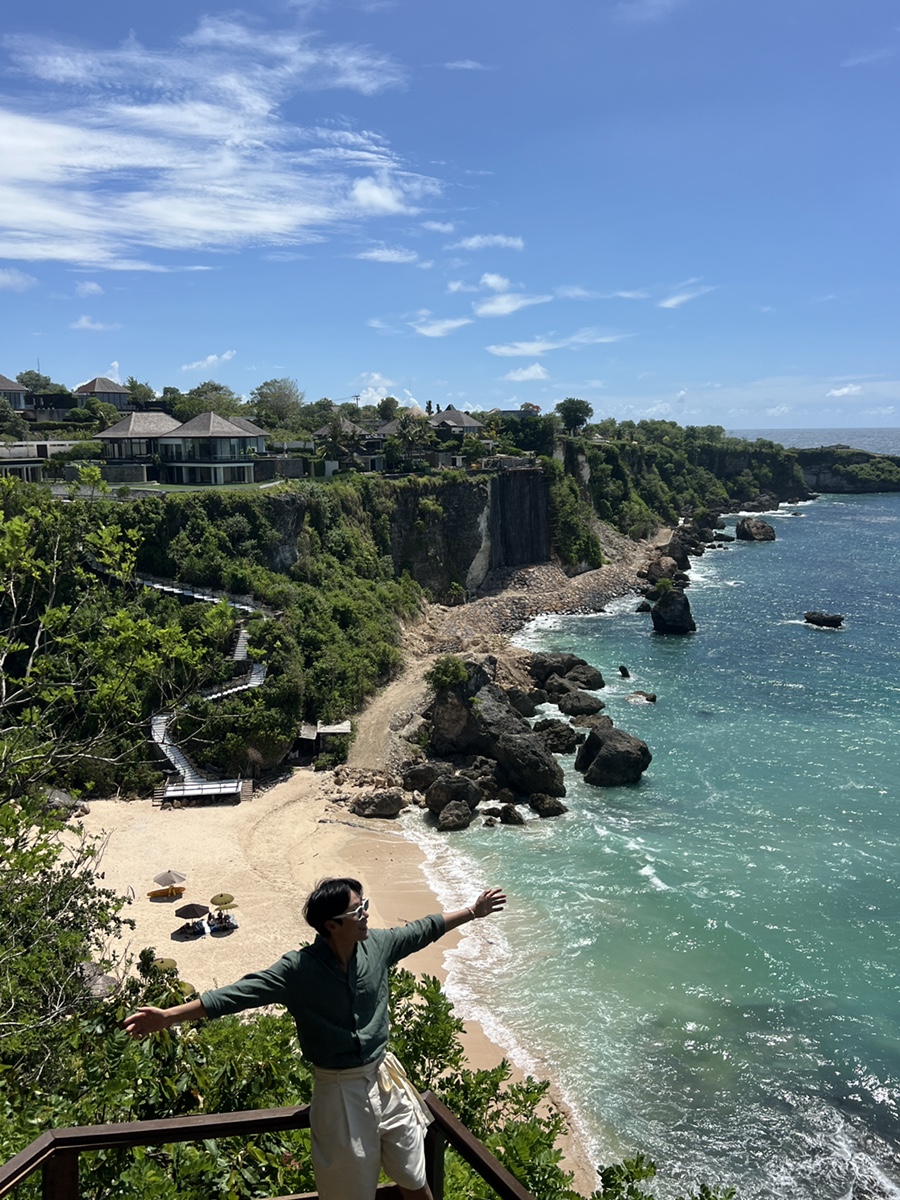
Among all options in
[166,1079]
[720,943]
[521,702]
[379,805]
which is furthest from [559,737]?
[166,1079]

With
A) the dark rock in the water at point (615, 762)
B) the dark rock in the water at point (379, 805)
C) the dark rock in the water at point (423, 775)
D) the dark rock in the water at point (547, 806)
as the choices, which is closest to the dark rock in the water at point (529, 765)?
the dark rock in the water at point (547, 806)

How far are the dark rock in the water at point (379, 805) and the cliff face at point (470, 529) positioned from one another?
26.6 meters

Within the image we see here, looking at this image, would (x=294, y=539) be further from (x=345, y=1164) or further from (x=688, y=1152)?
(x=345, y=1164)

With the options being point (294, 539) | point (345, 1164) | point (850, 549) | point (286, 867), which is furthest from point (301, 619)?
point (850, 549)

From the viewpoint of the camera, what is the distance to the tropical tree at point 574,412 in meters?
98.2

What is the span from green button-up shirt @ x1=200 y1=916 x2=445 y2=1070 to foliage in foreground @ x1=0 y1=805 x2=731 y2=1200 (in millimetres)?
1760

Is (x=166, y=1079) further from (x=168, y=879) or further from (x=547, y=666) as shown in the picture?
(x=547, y=666)

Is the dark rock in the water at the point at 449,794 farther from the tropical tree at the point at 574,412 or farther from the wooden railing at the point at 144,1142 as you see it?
the tropical tree at the point at 574,412

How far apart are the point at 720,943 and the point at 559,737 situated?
13.7 metres

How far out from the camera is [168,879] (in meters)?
23.4

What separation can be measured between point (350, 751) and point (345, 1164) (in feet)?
97.2

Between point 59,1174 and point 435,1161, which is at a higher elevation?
point 59,1174

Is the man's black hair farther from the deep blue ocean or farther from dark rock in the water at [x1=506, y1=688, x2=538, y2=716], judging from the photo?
dark rock in the water at [x1=506, y1=688, x2=538, y2=716]

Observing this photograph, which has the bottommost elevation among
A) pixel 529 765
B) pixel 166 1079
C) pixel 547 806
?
pixel 547 806
